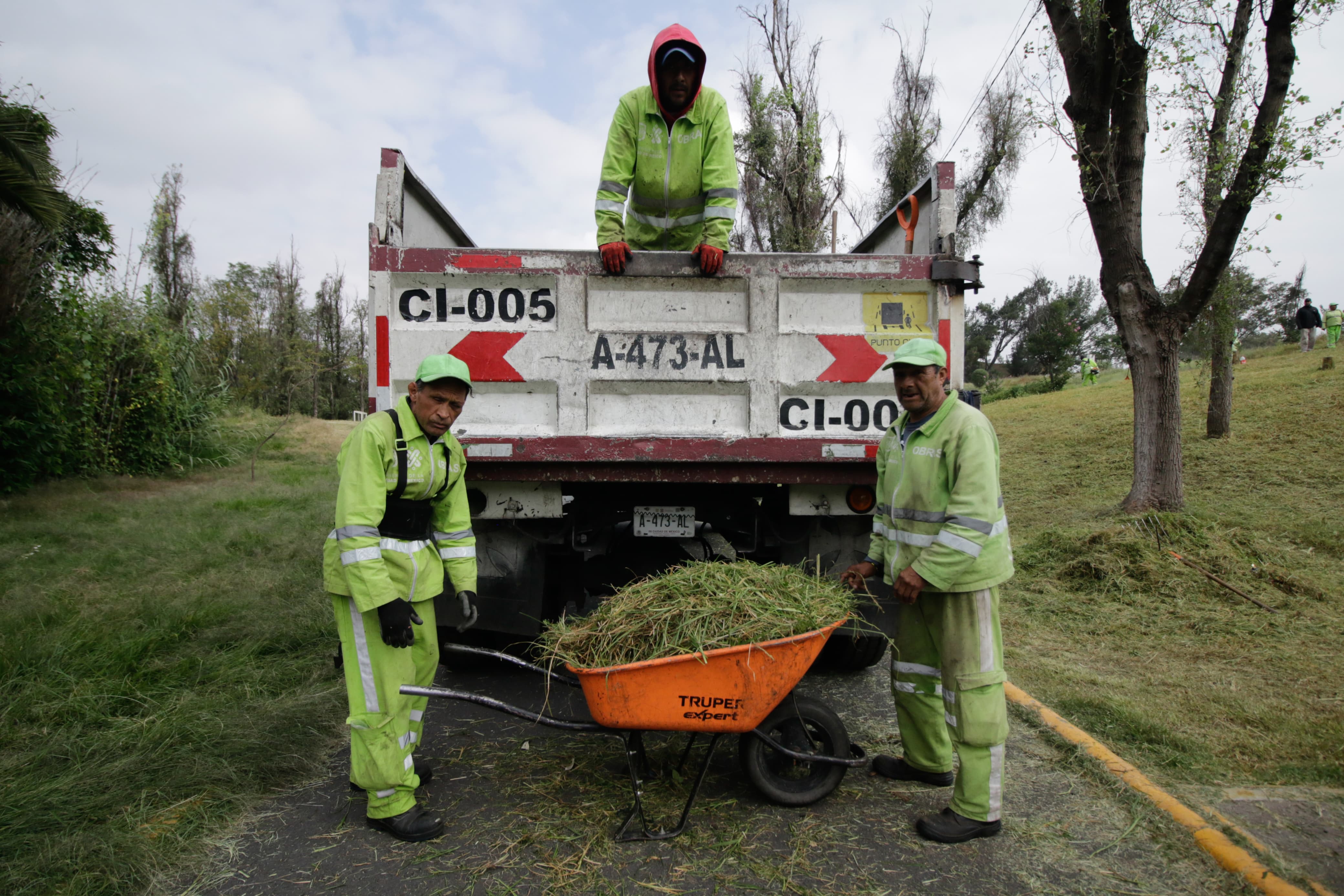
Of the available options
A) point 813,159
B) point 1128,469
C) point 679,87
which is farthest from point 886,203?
point 679,87

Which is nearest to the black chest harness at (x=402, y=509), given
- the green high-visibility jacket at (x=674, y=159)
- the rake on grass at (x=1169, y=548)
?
the green high-visibility jacket at (x=674, y=159)

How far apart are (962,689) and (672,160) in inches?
120

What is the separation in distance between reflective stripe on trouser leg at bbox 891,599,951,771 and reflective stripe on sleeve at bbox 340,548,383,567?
2.06 metres

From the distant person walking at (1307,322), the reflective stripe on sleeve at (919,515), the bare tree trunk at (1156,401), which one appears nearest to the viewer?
the reflective stripe on sleeve at (919,515)

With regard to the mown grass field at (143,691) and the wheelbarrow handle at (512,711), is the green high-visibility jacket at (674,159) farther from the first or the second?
the mown grass field at (143,691)

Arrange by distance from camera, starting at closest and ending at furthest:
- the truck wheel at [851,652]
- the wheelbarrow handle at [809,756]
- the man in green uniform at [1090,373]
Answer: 1. the wheelbarrow handle at [809,756]
2. the truck wheel at [851,652]
3. the man in green uniform at [1090,373]

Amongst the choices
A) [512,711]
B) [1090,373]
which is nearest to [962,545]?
[512,711]

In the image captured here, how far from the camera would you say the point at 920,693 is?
3211 millimetres

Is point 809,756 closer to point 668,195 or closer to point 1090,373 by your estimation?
point 668,195

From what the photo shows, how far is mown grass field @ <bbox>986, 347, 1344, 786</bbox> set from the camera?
3578 millimetres

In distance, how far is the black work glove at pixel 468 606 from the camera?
323 cm

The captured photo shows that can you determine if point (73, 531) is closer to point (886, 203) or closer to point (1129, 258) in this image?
point (1129, 258)

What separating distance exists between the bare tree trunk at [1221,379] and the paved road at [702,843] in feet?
26.4

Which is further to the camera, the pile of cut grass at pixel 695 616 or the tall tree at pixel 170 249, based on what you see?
the tall tree at pixel 170 249
